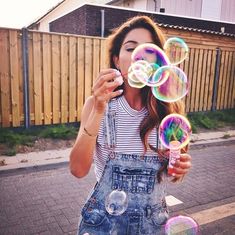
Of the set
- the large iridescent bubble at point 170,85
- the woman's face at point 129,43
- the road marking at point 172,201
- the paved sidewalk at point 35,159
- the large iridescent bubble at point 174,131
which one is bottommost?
the paved sidewalk at point 35,159

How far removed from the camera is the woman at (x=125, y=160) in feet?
4.99

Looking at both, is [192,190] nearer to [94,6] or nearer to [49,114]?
[49,114]

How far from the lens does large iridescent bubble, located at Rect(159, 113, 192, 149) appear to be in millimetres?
1676

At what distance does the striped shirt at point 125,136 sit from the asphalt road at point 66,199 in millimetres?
2228

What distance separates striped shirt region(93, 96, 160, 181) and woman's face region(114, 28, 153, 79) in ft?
0.58

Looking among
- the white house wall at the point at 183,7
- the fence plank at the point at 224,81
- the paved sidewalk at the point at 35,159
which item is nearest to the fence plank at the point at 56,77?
the paved sidewalk at the point at 35,159

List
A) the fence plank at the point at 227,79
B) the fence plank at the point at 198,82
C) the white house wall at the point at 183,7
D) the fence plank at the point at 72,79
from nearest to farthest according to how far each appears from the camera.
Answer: the fence plank at the point at 72,79 → the fence plank at the point at 198,82 → the fence plank at the point at 227,79 → the white house wall at the point at 183,7

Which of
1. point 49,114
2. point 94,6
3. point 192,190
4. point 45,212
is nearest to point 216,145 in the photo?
point 192,190

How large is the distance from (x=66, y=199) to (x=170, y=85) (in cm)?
275

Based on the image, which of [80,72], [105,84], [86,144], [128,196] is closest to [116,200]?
[128,196]

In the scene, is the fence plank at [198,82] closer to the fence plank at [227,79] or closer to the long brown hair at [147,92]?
the fence plank at [227,79]

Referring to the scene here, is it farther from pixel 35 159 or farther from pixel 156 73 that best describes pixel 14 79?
pixel 156 73

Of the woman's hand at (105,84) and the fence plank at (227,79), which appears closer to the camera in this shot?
the woman's hand at (105,84)

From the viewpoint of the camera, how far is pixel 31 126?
713cm
